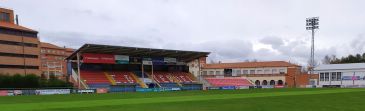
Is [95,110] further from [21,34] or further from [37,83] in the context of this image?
[21,34]

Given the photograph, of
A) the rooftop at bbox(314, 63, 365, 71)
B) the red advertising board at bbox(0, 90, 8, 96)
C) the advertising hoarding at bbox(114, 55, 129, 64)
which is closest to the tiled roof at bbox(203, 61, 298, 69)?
the rooftop at bbox(314, 63, 365, 71)

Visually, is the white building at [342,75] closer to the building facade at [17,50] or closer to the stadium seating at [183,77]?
the stadium seating at [183,77]

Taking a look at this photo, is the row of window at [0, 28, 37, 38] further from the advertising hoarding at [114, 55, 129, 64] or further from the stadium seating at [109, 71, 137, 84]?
the advertising hoarding at [114, 55, 129, 64]

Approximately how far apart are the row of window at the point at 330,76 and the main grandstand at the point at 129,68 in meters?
37.6

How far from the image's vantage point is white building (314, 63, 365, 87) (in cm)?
9794

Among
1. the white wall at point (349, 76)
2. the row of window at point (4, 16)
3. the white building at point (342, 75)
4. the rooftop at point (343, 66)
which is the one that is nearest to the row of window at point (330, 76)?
the white building at point (342, 75)

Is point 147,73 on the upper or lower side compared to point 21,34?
lower

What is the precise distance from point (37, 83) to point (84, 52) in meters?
10.0

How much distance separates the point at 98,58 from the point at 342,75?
202 feet

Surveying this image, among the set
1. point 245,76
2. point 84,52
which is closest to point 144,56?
point 84,52

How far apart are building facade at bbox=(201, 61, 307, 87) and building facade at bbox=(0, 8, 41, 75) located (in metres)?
52.3

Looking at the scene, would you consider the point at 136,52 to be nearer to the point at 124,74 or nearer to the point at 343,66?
the point at 124,74

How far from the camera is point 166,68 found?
3450 inches

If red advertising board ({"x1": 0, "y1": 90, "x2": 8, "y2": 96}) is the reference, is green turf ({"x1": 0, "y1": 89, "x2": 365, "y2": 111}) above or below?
above
